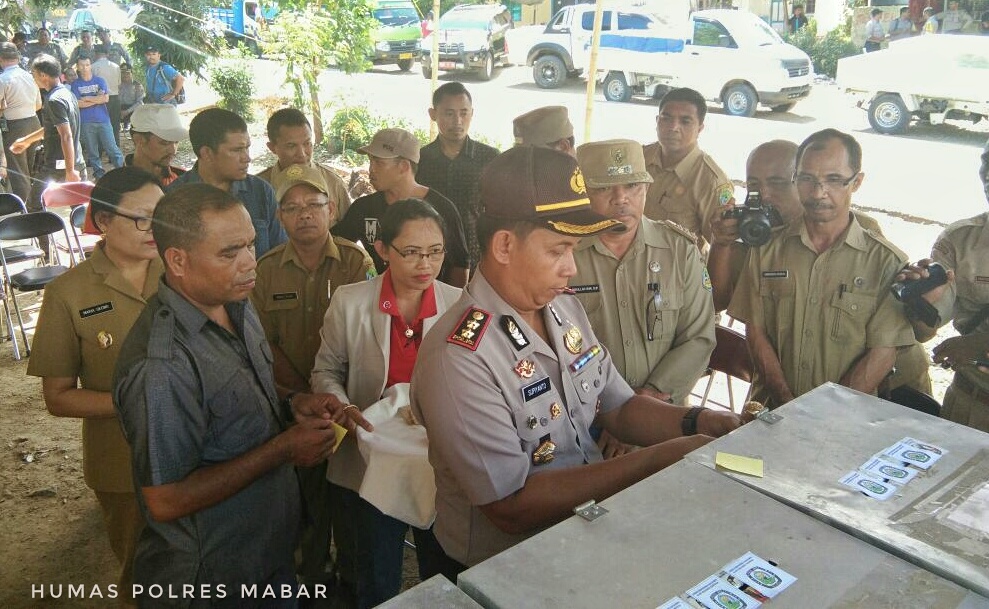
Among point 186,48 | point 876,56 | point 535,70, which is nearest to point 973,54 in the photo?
point 876,56

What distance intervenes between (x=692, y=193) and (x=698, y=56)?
8.79 meters

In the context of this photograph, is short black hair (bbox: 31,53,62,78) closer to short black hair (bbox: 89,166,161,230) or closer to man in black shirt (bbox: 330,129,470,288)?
man in black shirt (bbox: 330,129,470,288)

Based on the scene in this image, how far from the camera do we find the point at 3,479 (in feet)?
14.1

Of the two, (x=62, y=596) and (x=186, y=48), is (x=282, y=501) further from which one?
(x=186, y=48)

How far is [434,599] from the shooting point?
124 centimetres

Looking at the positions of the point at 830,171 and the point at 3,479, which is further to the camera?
the point at 3,479

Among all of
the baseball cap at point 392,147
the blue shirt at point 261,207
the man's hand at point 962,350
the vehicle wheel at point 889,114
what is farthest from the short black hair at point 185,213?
the vehicle wheel at point 889,114

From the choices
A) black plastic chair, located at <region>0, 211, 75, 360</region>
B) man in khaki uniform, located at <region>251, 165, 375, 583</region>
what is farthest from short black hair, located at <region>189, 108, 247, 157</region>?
black plastic chair, located at <region>0, 211, 75, 360</region>

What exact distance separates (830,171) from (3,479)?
181 inches

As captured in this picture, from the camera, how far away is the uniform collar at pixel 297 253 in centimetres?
333

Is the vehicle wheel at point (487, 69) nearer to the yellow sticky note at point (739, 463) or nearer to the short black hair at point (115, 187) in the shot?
the short black hair at point (115, 187)

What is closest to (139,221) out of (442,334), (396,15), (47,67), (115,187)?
(115,187)

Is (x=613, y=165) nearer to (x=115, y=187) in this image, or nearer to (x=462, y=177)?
(x=115, y=187)

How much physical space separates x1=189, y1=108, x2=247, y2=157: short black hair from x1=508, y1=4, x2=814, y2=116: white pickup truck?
32.1 ft
